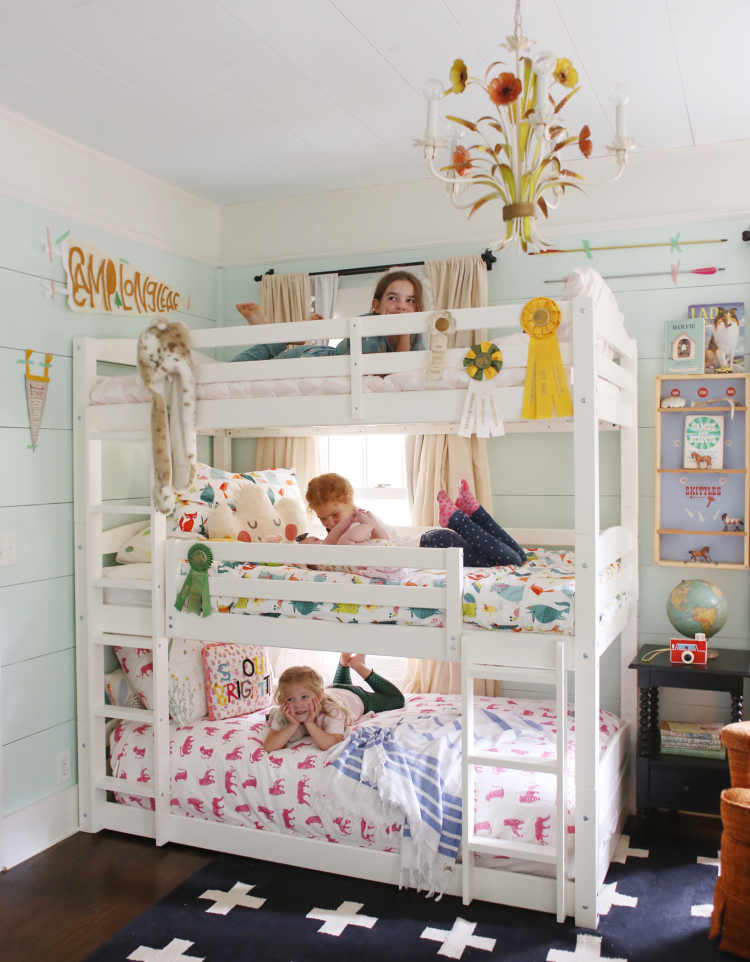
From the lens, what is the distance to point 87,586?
336cm

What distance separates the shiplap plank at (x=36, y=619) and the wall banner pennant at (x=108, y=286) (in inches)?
43.8

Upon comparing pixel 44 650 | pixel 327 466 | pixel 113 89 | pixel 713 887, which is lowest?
pixel 713 887

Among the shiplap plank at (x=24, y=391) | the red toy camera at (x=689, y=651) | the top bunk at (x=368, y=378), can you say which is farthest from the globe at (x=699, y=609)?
the shiplap plank at (x=24, y=391)

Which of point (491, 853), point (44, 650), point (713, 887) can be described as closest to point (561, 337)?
point (491, 853)

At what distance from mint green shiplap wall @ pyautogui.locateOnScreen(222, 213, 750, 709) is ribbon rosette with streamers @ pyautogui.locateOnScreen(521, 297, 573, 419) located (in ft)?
3.81

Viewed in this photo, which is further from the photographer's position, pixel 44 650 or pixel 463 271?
pixel 463 271

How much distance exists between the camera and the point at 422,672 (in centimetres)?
390

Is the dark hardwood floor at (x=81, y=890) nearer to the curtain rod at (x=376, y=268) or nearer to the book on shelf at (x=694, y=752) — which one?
the book on shelf at (x=694, y=752)

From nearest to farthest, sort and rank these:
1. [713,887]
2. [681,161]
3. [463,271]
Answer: [713,887]
[681,161]
[463,271]

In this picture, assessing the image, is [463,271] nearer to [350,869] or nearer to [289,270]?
[289,270]

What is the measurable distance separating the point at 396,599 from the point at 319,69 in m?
1.75

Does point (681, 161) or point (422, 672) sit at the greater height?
point (681, 161)

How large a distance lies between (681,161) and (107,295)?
2.44m

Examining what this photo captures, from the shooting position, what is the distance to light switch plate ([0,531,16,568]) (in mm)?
3094
